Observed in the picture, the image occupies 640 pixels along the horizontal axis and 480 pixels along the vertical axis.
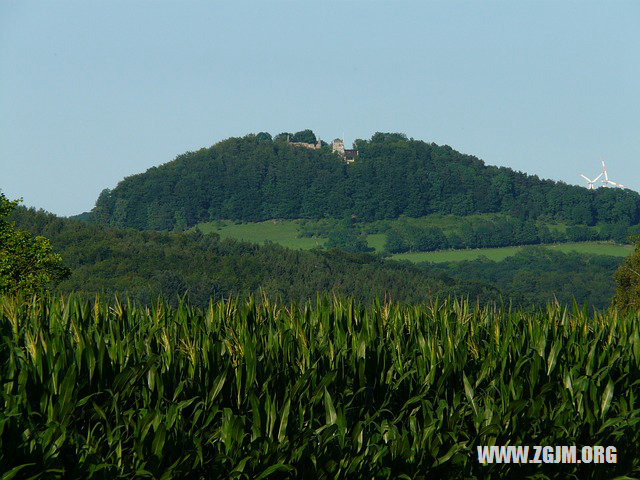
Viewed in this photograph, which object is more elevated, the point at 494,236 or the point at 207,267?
the point at 494,236

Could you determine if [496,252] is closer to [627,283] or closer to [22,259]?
[627,283]

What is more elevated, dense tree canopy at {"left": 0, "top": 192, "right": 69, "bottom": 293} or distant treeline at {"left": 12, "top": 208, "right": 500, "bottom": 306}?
dense tree canopy at {"left": 0, "top": 192, "right": 69, "bottom": 293}

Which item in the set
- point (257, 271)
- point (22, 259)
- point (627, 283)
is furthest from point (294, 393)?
point (257, 271)

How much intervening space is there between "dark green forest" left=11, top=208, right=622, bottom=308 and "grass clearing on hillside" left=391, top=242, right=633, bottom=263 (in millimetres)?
8129

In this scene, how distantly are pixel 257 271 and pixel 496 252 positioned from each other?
62371mm

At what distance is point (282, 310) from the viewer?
1120 cm

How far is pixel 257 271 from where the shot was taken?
414ft

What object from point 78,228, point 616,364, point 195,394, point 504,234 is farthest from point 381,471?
point 504,234

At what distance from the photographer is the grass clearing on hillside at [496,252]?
161625mm

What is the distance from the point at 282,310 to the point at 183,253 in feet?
390

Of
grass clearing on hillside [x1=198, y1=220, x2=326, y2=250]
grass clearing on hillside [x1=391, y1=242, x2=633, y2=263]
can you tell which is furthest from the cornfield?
grass clearing on hillside [x1=198, y1=220, x2=326, y2=250]

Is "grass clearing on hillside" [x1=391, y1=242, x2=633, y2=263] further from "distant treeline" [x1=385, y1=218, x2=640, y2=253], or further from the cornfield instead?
the cornfield

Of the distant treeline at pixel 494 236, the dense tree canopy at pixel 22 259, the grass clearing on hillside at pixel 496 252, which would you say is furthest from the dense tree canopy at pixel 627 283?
the distant treeline at pixel 494 236

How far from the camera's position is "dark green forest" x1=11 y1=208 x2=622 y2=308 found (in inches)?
4392
